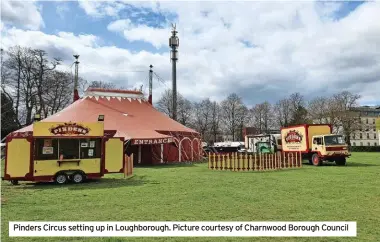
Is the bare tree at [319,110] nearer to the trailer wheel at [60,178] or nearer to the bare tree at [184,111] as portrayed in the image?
the bare tree at [184,111]

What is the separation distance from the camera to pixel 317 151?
22.1 metres

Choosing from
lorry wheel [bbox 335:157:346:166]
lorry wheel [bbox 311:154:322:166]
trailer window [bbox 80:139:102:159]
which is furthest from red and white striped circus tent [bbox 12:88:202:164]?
lorry wheel [bbox 335:157:346:166]

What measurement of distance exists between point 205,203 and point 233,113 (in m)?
60.3

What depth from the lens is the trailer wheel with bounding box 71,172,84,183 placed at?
13805mm

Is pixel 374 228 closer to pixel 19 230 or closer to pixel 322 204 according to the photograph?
pixel 322 204

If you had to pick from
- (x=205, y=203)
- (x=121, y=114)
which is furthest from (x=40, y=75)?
(x=205, y=203)

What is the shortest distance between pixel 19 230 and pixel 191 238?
3.19 metres

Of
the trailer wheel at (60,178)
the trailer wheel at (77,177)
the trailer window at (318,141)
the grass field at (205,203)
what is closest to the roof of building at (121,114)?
the trailer wheel at (77,177)

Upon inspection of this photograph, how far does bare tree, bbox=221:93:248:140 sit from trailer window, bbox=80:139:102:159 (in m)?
55.5

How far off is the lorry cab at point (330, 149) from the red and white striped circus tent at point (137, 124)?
9.56 metres

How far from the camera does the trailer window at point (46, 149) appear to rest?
1323 cm

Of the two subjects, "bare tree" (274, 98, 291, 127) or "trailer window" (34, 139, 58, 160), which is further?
"bare tree" (274, 98, 291, 127)

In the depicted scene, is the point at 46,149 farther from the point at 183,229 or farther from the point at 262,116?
the point at 262,116

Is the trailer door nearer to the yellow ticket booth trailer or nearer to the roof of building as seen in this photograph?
the yellow ticket booth trailer
